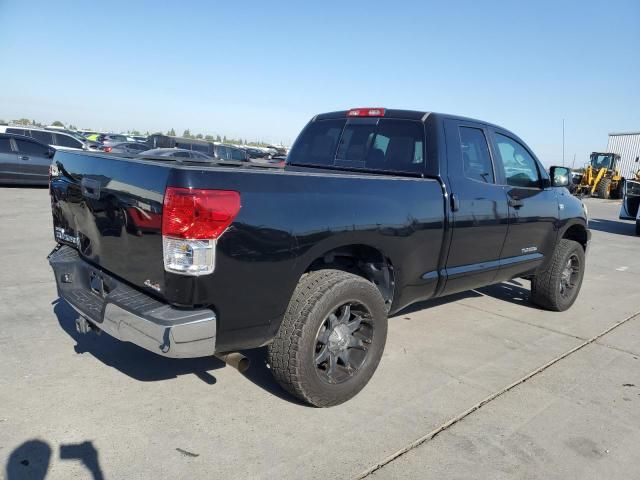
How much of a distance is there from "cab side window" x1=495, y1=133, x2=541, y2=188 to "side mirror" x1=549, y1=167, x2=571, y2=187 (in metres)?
0.18

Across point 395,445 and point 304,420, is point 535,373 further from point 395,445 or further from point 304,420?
point 304,420

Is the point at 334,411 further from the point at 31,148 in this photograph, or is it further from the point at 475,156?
the point at 31,148

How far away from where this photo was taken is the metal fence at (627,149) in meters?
40.6

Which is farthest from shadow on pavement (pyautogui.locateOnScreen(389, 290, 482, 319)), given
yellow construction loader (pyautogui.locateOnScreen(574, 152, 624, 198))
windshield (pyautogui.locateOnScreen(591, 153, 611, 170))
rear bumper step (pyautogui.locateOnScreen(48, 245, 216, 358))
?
windshield (pyautogui.locateOnScreen(591, 153, 611, 170))

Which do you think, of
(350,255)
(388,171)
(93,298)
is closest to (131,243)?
(93,298)

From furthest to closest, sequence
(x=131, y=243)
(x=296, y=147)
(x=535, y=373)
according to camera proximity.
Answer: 1. (x=296, y=147)
2. (x=535, y=373)
3. (x=131, y=243)

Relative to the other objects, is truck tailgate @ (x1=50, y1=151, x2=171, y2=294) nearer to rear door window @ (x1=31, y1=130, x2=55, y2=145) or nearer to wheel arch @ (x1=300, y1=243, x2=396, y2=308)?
wheel arch @ (x1=300, y1=243, x2=396, y2=308)

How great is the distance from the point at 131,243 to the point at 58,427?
Answer: 111 centimetres

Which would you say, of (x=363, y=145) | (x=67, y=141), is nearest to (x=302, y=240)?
(x=363, y=145)

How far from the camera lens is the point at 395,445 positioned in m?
2.89

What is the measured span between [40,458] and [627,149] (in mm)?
47366

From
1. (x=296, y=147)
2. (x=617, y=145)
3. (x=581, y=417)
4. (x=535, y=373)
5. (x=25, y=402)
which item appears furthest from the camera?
(x=617, y=145)

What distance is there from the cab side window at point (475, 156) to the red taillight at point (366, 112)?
0.71 metres

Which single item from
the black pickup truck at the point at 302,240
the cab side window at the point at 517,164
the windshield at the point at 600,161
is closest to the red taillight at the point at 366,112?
the black pickup truck at the point at 302,240
